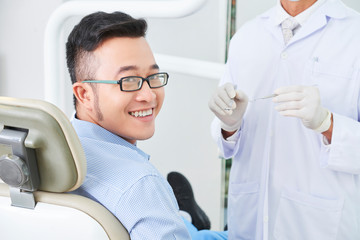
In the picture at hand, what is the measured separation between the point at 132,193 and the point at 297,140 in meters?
0.76

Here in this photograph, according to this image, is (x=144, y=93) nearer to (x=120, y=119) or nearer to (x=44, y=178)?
(x=120, y=119)

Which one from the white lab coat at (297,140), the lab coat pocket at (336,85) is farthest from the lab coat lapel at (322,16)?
the lab coat pocket at (336,85)

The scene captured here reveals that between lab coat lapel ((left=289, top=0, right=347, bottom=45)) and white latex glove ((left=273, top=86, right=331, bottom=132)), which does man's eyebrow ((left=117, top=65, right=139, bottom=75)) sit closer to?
white latex glove ((left=273, top=86, right=331, bottom=132))

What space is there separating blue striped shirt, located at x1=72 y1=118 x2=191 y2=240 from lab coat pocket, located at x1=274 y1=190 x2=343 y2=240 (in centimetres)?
63

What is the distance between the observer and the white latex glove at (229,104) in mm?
1520

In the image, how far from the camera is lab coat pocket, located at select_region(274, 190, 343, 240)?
1.52 meters

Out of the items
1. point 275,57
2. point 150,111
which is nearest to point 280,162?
point 275,57

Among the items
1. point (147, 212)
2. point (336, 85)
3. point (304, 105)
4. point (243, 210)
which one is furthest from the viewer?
point (243, 210)

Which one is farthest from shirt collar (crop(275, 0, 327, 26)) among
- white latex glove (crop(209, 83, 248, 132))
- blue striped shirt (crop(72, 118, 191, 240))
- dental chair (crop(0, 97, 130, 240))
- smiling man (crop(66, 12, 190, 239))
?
dental chair (crop(0, 97, 130, 240))

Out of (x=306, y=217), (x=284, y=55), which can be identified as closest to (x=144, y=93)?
(x=284, y=55)

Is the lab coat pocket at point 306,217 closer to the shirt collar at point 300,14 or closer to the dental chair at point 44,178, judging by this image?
the shirt collar at point 300,14

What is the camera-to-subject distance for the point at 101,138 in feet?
3.80

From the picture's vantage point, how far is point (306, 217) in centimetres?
157

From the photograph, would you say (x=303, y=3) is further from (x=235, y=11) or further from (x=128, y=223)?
(x=128, y=223)
